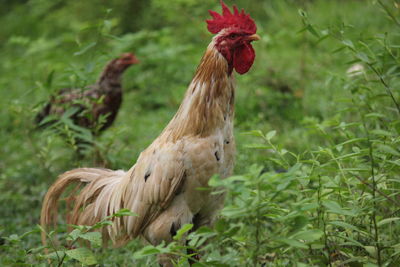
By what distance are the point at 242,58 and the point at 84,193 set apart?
1.55 meters

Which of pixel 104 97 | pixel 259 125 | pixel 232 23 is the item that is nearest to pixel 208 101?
pixel 232 23

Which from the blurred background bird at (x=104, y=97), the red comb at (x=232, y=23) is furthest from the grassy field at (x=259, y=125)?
the red comb at (x=232, y=23)

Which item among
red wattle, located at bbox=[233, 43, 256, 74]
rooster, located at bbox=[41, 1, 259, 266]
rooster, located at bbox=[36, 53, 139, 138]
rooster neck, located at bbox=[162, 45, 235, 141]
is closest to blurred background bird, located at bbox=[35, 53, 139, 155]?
rooster, located at bbox=[36, 53, 139, 138]

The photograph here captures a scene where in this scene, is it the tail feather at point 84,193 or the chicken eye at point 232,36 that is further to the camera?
the tail feather at point 84,193

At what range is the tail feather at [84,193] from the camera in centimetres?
333

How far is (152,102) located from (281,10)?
363 cm

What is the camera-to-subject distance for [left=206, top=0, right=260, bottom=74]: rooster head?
2.84 meters

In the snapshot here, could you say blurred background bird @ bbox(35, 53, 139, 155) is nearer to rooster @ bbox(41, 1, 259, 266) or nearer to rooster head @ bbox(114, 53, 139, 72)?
rooster head @ bbox(114, 53, 139, 72)

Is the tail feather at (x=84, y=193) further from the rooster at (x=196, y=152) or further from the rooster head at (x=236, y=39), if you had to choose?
the rooster head at (x=236, y=39)

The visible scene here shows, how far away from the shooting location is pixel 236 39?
2854 mm

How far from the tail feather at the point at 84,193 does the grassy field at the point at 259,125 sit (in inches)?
8.7

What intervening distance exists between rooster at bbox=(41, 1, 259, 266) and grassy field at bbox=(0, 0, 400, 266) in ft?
0.76

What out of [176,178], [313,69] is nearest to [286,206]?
[176,178]

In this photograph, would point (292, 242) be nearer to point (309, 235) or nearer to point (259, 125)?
point (309, 235)
